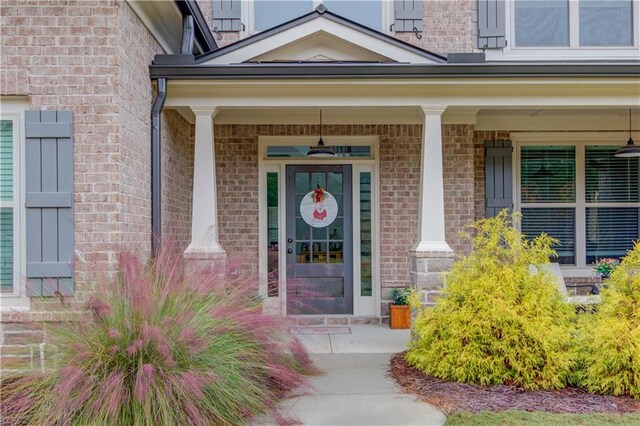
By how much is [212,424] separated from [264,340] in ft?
2.62

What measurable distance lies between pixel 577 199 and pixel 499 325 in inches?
164

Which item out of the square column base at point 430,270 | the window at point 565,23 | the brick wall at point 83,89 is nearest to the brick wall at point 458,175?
the square column base at point 430,270

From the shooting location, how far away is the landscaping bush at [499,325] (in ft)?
13.6

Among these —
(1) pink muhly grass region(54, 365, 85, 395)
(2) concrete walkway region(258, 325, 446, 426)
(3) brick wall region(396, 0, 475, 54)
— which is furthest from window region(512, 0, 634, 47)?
(1) pink muhly grass region(54, 365, 85, 395)

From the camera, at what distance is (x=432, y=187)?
18.2 feet

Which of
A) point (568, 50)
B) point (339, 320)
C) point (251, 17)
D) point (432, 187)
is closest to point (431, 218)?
point (432, 187)

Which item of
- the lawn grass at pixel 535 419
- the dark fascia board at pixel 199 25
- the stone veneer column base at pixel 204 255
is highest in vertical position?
the dark fascia board at pixel 199 25

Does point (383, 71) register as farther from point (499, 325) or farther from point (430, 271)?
point (499, 325)

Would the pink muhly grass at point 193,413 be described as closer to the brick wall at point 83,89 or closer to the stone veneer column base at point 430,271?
the brick wall at point 83,89

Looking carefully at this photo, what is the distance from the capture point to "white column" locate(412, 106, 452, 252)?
5.55 m

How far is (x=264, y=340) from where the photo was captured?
3.96 m

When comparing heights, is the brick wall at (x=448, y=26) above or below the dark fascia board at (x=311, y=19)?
above

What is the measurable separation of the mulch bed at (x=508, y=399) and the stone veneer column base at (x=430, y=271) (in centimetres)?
125

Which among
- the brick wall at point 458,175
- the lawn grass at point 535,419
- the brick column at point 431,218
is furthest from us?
the brick wall at point 458,175
